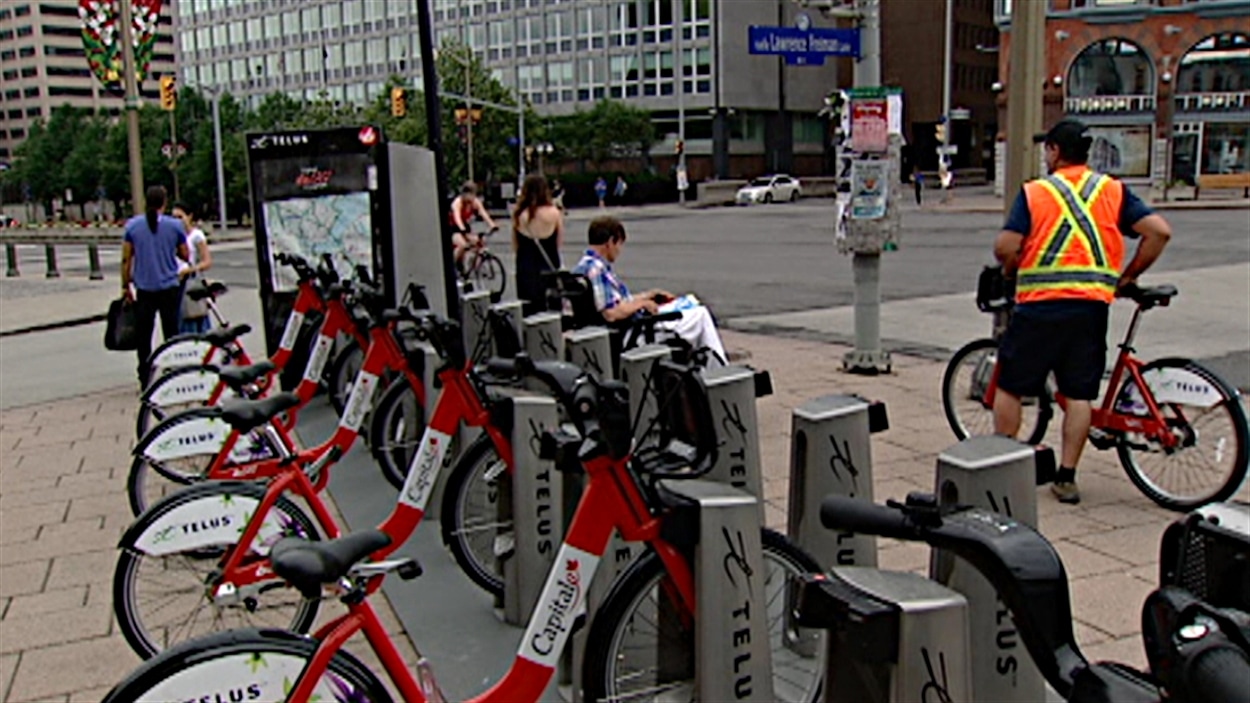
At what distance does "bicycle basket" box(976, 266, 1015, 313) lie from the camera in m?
6.93

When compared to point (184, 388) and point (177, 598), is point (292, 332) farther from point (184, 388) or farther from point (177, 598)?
point (177, 598)

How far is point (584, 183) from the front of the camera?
68.1m

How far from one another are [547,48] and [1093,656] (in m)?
76.9

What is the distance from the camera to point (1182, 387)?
18.8 feet

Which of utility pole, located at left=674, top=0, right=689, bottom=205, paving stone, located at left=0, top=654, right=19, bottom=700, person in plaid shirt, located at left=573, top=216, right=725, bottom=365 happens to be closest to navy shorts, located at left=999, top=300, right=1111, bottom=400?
person in plaid shirt, located at left=573, top=216, right=725, bottom=365

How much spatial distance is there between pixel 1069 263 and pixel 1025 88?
3.05 metres

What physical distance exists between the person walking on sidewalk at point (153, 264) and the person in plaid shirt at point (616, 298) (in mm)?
4353

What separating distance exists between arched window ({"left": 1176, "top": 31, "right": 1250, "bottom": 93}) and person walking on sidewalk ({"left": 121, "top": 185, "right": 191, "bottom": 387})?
52.2m

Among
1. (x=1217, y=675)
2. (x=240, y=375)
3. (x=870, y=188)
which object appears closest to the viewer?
(x=1217, y=675)

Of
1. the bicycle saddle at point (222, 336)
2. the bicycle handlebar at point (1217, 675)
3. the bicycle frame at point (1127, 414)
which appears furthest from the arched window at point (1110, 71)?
the bicycle handlebar at point (1217, 675)

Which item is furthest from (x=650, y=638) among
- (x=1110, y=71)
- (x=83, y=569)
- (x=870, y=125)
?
(x=1110, y=71)

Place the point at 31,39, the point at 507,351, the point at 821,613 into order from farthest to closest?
the point at 31,39 < the point at 507,351 < the point at 821,613

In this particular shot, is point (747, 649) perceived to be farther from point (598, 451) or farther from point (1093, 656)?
point (1093, 656)

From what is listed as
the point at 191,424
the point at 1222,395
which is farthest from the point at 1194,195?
the point at 191,424
